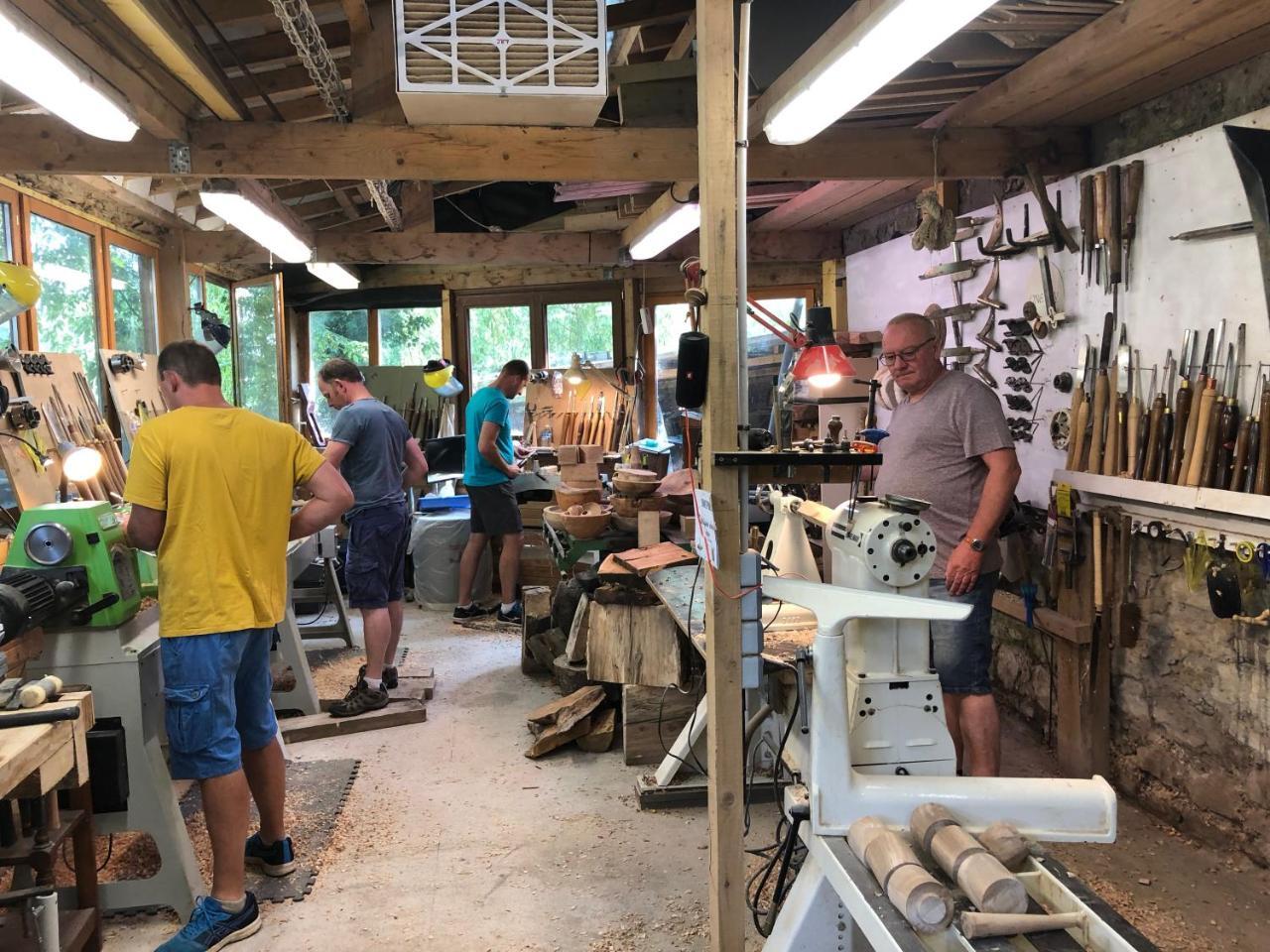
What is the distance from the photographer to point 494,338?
8336mm

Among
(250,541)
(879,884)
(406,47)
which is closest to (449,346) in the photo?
(406,47)

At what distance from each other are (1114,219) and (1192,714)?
1.87 metres

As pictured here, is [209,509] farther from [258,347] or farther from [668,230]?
[258,347]

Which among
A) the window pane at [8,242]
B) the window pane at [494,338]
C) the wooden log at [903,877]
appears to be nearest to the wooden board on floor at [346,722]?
the window pane at [8,242]

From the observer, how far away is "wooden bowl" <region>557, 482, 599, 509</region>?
16.3ft

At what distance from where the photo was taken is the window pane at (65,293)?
474 centimetres

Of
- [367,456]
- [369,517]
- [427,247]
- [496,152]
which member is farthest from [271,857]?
[427,247]

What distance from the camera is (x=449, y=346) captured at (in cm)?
832

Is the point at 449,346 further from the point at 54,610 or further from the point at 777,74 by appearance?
the point at 54,610

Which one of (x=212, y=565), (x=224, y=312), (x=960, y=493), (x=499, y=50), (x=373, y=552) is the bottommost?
(x=373, y=552)

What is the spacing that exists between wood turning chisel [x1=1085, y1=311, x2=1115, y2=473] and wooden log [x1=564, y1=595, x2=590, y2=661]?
2.34 metres

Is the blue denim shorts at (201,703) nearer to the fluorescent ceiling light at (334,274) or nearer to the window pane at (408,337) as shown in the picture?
the fluorescent ceiling light at (334,274)

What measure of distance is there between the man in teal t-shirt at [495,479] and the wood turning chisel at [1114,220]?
3609 mm

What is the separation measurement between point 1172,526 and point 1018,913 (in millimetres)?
2216
